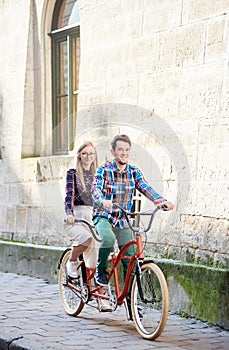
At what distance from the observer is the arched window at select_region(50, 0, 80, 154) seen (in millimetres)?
8867

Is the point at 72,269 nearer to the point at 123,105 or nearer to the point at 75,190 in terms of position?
the point at 75,190

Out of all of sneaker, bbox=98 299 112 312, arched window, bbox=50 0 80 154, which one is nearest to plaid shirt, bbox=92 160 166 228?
sneaker, bbox=98 299 112 312

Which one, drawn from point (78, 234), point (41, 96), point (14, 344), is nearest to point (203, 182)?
point (78, 234)

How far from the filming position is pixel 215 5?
20.8 feet

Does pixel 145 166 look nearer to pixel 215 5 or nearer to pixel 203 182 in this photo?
pixel 203 182

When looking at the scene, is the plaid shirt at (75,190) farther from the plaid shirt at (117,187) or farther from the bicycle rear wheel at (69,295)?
the bicycle rear wheel at (69,295)

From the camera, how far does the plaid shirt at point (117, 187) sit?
5.94m

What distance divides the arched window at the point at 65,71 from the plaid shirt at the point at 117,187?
2.87 metres

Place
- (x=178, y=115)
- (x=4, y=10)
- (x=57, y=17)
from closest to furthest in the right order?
1. (x=178, y=115)
2. (x=57, y=17)
3. (x=4, y=10)

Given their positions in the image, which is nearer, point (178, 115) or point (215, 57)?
point (215, 57)

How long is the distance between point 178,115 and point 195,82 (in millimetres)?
375

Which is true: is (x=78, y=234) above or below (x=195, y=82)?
below

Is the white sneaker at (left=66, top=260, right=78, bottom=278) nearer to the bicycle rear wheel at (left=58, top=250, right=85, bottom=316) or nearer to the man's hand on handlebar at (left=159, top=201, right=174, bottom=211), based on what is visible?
the bicycle rear wheel at (left=58, top=250, right=85, bottom=316)

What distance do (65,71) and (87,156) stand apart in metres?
3.06
